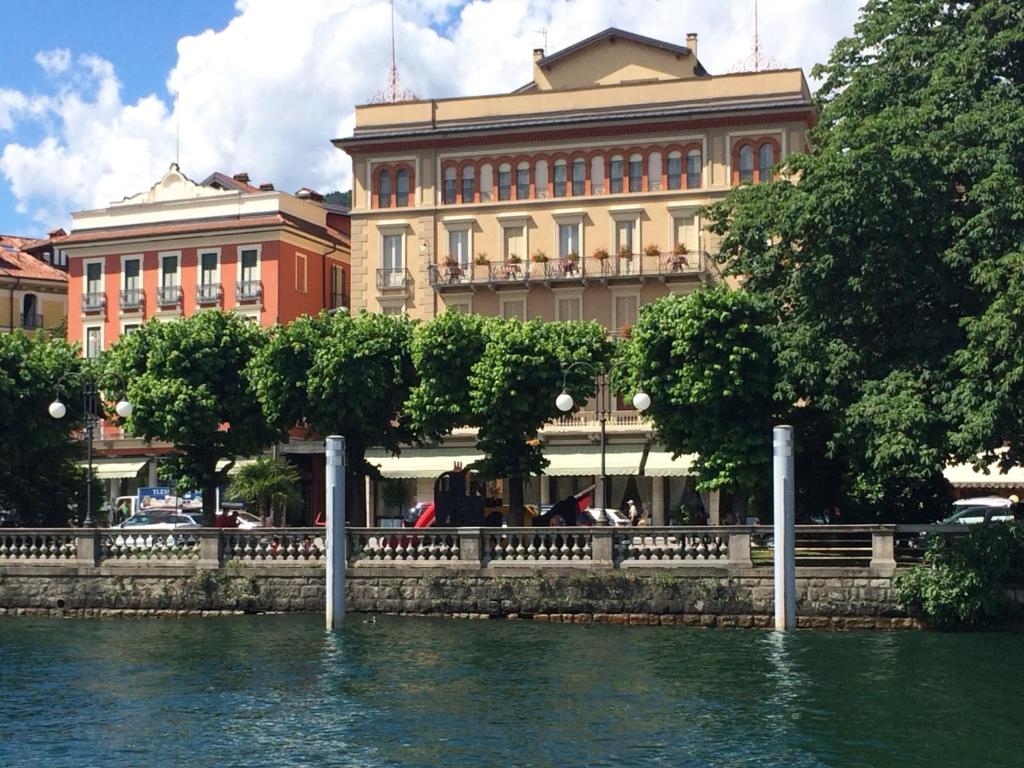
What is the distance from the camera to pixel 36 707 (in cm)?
2688

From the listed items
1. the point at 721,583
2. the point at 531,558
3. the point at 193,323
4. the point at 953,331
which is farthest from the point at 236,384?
the point at 953,331

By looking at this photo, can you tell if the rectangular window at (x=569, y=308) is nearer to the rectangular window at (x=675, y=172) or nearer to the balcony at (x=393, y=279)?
the rectangular window at (x=675, y=172)

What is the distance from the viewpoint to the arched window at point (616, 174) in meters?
63.5

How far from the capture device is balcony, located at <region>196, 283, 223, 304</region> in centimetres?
6925

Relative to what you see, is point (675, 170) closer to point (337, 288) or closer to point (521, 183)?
point (521, 183)

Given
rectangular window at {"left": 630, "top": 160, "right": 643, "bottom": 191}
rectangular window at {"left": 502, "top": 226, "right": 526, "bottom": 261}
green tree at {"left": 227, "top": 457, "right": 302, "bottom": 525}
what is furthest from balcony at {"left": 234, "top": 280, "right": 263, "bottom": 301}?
rectangular window at {"left": 630, "top": 160, "right": 643, "bottom": 191}

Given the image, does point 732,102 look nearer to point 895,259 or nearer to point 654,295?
point 654,295

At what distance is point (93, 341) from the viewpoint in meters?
71.5

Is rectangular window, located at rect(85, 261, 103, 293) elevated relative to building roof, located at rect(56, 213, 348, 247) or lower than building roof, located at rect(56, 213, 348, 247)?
lower

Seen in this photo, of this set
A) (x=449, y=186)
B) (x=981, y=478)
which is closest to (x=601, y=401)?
(x=981, y=478)

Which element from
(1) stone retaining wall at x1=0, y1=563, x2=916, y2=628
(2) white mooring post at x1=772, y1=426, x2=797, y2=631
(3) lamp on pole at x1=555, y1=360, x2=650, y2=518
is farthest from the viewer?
(3) lamp on pole at x1=555, y1=360, x2=650, y2=518

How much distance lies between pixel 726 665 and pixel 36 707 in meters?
12.3

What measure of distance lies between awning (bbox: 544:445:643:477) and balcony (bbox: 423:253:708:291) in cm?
653

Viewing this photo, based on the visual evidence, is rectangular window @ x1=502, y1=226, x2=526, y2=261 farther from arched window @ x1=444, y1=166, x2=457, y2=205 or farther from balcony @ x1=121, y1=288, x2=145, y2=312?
balcony @ x1=121, y1=288, x2=145, y2=312
